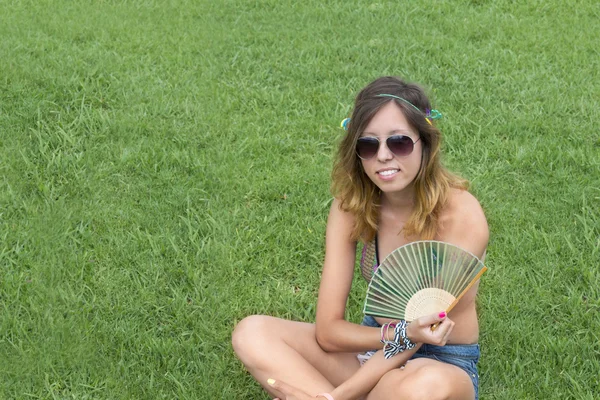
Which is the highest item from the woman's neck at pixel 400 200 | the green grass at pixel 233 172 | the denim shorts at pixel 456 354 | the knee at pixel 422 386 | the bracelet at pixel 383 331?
the woman's neck at pixel 400 200

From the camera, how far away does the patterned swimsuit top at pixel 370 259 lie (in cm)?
361

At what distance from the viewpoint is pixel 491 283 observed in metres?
4.52

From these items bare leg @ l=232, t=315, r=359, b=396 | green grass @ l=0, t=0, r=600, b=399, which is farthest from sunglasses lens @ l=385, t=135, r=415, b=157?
green grass @ l=0, t=0, r=600, b=399

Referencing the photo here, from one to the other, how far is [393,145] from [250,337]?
38.3 inches

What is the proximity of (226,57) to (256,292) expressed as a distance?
2731 millimetres

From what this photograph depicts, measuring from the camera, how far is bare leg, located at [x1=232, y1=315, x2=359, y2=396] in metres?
3.45

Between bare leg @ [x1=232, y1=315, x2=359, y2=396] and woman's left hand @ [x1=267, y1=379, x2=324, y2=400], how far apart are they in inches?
0.7

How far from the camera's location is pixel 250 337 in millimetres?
3533

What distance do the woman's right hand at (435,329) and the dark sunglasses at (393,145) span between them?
63cm

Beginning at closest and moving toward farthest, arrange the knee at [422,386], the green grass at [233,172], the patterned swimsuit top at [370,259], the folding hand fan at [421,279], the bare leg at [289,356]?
the knee at [422,386]
the folding hand fan at [421,279]
the bare leg at [289,356]
the patterned swimsuit top at [370,259]
the green grass at [233,172]

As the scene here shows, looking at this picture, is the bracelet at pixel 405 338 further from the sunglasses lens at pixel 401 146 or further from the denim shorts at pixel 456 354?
the sunglasses lens at pixel 401 146

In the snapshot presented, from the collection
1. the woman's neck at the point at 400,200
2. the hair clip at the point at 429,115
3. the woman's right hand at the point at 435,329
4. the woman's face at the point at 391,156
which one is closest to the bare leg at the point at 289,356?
the woman's right hand at the point at 435,329

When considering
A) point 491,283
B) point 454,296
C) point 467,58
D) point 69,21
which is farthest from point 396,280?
point 69,21

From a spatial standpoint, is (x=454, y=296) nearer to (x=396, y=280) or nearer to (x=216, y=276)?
(x=396, y=280)
